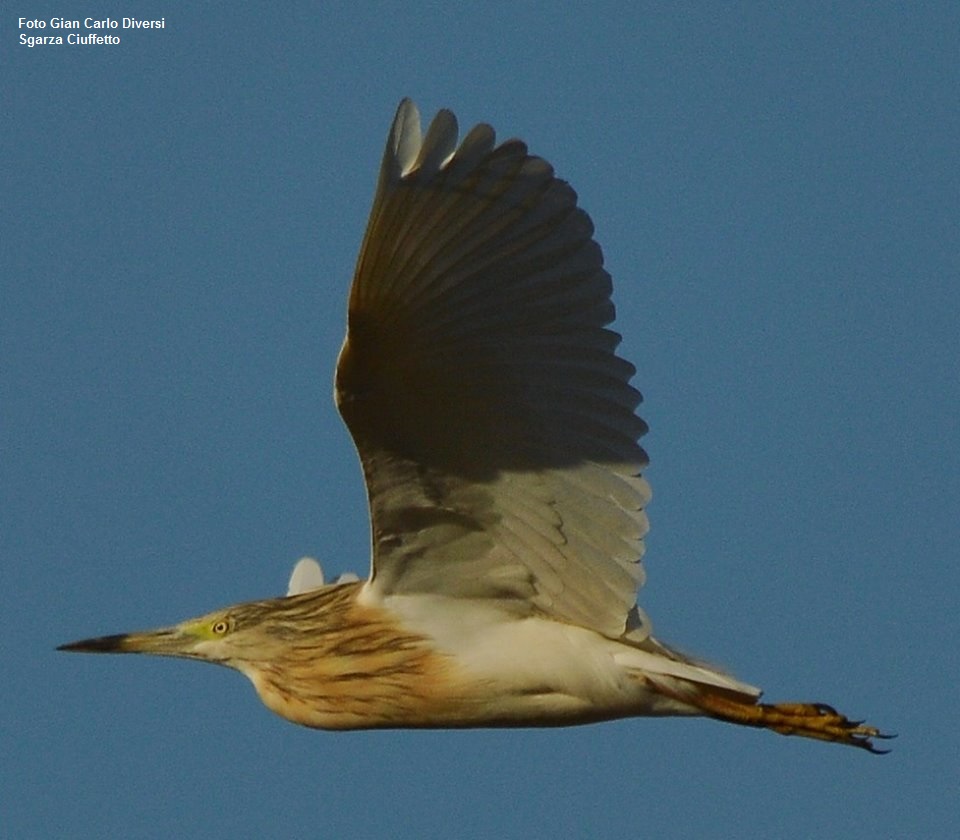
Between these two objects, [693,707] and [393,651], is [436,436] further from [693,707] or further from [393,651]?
[693,707]

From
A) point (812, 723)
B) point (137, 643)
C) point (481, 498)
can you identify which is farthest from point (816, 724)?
point (137, 643)

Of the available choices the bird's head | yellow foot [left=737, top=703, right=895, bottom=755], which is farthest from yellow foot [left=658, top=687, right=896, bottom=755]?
the bird's head

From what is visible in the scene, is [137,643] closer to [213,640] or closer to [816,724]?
[213,640]

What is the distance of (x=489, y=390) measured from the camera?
683 cm

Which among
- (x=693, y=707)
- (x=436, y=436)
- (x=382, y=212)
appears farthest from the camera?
(x=693, y=707)

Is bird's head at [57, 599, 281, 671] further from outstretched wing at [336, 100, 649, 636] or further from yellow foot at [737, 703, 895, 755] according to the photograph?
yellow foot at [737, 703, 895, 755]

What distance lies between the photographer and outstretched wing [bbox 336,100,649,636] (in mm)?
6465

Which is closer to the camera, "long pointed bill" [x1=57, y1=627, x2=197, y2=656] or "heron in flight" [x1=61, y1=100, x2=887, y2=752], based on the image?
"heron in flight" [x1=61, y1=100, x2=887, y2=752]

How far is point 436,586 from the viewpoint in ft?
24.1

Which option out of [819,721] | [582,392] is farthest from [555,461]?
[819,721]

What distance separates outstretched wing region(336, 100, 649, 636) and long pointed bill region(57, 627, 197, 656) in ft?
3.22

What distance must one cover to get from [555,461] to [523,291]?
706mm

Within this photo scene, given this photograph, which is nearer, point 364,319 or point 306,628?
point 364,319

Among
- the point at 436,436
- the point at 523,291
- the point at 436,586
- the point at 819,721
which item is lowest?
the point at 819,721
